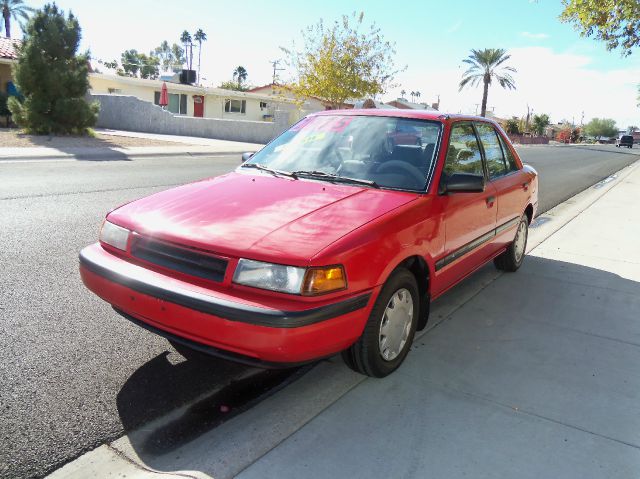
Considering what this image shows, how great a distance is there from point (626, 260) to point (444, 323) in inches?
140

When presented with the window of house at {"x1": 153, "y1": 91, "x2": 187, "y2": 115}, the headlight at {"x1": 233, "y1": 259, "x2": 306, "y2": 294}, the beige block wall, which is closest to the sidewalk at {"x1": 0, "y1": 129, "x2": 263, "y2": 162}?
the headlight at {"x1": 233, "y1": 259, "x2": 306, "y2": 294}

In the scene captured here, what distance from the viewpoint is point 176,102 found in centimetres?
3906

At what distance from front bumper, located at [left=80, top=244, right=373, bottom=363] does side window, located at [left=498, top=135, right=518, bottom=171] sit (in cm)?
310

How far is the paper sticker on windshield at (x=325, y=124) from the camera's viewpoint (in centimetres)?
423

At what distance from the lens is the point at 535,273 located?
5.75m

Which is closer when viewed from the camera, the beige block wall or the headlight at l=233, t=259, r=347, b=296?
the headlight at l=233, t=259, r=347, b=296

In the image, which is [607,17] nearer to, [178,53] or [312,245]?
[312,245]

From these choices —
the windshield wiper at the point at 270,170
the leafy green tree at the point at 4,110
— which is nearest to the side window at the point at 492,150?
the windshield wiper at the point at 270,170

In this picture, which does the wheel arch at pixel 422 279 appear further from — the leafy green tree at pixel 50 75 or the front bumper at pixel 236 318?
the leafy green tree at pixel 50 75

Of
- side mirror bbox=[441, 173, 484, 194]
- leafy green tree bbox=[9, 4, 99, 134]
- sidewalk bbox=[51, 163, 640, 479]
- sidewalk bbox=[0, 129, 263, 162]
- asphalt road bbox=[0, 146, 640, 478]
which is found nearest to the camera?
sidewalk bbox=[51, 163, 640, 479]

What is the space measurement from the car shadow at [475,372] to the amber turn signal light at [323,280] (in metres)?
0.72

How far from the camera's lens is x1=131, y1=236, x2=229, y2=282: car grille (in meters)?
2.72

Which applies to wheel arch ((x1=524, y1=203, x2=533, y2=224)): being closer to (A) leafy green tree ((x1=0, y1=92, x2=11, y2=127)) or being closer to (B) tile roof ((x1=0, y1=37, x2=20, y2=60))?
(A) leafy green tree ((x1=0, y1=92, x2=11, y2=127))

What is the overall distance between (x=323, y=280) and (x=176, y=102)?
129 feet
